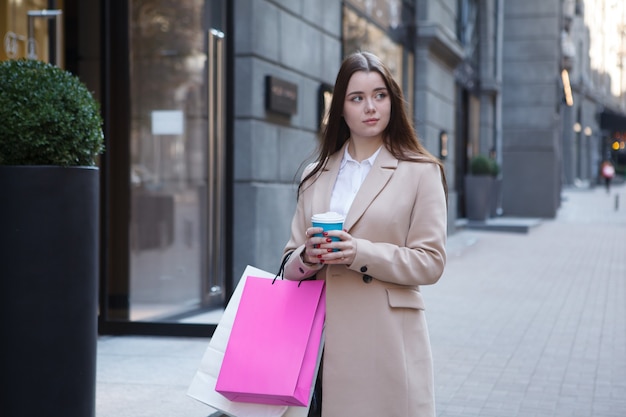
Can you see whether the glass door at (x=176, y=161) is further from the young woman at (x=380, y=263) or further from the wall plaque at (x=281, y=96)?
the young woman at (x=380, y=263)

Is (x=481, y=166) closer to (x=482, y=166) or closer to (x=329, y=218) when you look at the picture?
(x=482, y=166)

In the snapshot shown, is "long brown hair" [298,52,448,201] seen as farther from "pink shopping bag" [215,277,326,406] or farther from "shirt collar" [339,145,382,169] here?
"pink shopping bag" [215,277,326,406]

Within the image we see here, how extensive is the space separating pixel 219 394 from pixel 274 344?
0.84 feet

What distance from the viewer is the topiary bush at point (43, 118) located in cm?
417

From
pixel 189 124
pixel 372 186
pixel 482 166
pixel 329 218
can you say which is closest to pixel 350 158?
pixel 372 186

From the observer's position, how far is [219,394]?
3061mm

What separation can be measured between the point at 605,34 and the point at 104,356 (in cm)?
8672

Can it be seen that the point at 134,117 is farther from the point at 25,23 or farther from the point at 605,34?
the point at 605,34

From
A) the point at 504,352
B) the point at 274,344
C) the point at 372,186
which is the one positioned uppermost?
the point at 372,186

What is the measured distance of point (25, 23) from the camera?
28.0 feet

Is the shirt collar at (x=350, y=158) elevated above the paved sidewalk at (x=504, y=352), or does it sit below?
above

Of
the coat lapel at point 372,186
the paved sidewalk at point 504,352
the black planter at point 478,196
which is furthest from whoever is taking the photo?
the black planter at point 478,196

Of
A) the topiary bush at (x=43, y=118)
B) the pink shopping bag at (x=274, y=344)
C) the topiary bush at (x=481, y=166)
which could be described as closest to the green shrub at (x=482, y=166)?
the topiary bush at (x=481, y=166)

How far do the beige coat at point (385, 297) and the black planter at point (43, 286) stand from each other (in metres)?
1.49
